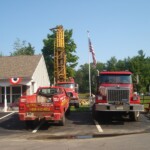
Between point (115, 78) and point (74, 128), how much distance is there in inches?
152

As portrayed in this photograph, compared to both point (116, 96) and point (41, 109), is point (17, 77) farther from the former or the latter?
point (41, 109)

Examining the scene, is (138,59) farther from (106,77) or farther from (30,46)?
(106,77)

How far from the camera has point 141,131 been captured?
15398 mm

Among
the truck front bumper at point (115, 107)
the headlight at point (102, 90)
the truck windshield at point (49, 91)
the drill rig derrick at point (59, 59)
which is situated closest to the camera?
the truck front bumper at point (115, 107)

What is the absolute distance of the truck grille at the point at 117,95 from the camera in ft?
59.7

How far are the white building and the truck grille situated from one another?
10.7 meters

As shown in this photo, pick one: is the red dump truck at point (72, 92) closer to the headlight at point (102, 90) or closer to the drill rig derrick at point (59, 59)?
the headlight at point (102, 90)

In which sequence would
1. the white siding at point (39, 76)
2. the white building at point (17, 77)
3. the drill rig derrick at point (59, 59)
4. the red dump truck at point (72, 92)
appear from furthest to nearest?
the drill rig derrick at point (59, 59) < the white siding at point (39, 76) < the white building at point (17, 77) < the red dump truck at point (72, 92)

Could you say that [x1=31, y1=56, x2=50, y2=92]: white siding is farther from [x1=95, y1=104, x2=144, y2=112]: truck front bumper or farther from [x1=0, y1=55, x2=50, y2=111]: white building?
[x1=95, y1=104, x2=144, y2=112]: truck front bumper

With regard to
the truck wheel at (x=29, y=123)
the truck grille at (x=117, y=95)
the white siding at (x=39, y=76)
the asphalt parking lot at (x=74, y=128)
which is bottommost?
the asphalt parking lot at (x=74, y=128)

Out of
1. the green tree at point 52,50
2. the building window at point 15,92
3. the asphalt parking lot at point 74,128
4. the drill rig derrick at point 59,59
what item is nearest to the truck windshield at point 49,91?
the asphalt parking lot at point 74,128

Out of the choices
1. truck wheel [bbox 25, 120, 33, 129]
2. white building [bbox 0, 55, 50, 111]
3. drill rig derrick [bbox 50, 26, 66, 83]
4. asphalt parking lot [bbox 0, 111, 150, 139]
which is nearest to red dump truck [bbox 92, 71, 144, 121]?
asphalt parking lot [bbox 0, 111, 150, 139]

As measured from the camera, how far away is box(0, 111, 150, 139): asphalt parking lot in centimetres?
1515

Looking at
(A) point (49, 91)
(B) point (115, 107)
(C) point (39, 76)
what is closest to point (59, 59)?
(C) point (39, 76)
